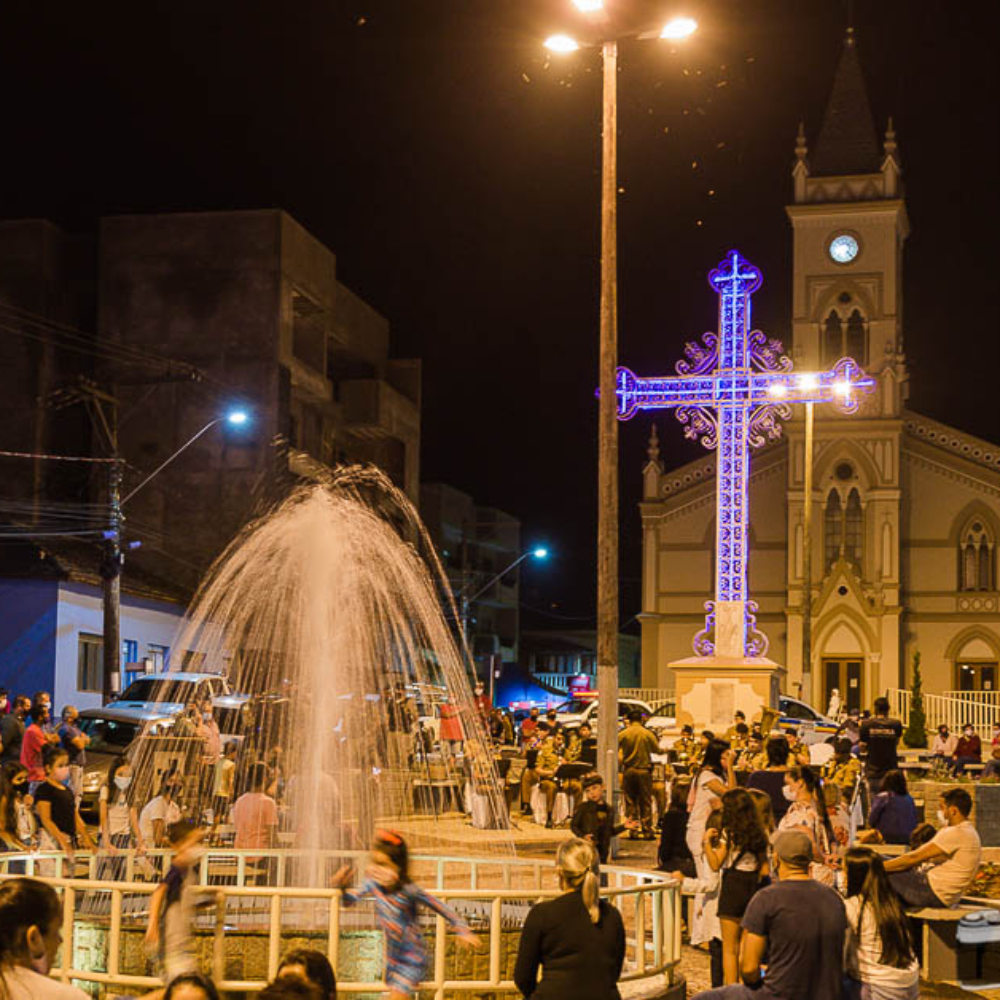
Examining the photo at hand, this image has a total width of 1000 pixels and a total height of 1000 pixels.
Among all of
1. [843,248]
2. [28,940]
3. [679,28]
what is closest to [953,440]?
[843,248]

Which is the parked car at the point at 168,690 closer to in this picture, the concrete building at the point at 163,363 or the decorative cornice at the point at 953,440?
the concrete building at the point at 163,363

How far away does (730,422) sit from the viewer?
110ft

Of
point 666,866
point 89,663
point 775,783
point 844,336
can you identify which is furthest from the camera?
point 844,336

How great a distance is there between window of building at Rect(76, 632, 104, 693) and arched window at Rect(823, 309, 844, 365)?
29.9m

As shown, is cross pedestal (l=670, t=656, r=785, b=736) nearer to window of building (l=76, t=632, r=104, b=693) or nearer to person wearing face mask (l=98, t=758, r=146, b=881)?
window of building (l=76, t=632, r=104, b=693)

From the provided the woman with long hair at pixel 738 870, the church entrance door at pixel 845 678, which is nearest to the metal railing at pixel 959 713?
the church entrance door at pixel 845 678

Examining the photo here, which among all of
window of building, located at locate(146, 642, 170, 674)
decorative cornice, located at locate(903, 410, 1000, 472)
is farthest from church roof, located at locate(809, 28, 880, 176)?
window of building, located at locate(146, 642, 170, 674)

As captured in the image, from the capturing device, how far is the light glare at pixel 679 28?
18016 mm

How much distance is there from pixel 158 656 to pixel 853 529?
84.5 ft

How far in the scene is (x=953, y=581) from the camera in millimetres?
58625

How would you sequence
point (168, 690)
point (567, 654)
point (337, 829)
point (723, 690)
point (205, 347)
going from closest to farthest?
point (337, 829) → point (168, 690) → point (723, 690) → point (205, 347) → point (567, 654)

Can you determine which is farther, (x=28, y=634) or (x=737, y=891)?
(x=28, y=634)

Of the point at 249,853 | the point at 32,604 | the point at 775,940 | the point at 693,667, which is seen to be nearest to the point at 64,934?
the point at 249,853

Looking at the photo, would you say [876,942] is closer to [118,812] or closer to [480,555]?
[118,812]
